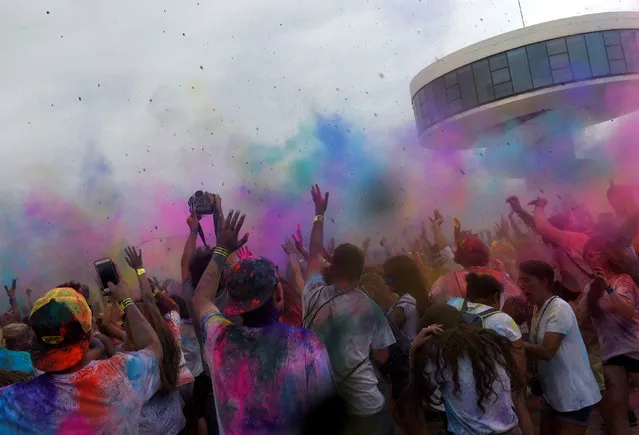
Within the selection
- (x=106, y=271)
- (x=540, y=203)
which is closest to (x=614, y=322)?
(x=540, y=203)

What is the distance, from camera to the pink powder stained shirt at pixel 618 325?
168 inches

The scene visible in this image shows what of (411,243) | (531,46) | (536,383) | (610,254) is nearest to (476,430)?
(536,383)

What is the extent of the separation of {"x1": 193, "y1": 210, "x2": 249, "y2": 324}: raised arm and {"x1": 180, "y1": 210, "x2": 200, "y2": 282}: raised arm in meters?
1.21

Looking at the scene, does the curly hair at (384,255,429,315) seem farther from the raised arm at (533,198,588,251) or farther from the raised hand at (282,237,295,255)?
the raised arm at (533,198,588,251)

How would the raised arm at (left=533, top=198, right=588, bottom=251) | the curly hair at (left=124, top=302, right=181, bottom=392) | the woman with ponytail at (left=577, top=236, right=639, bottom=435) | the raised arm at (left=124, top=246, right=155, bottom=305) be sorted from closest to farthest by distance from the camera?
1. the curly hair at (left=124, top=302, right=181, bottom=392)
2. the raised arm at (left=124, top=246, right=155, bottom=305)
3. the woman with ponytail at (left=577, top=236, right=639, bottom=435)
4. the raised arm at (left=533, top=198, right=588, bottom=251)

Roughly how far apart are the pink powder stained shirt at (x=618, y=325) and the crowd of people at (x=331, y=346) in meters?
0.01

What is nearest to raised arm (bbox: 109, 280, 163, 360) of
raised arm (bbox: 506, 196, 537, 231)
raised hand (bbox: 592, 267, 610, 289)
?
raised hand (bbox: 592, 267, 610, 289)

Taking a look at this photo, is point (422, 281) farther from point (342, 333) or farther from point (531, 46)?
point (531, 46)

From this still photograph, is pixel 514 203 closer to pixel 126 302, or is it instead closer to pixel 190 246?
pixel 190 246

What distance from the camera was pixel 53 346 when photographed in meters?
2.20

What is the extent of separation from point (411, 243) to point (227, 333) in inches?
348

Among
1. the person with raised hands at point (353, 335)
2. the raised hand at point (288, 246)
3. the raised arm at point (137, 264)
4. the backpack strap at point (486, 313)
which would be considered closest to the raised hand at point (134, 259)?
the raised arm at point (137, 264)

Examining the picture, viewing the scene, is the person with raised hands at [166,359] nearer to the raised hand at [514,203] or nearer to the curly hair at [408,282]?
the curly hair at [408,282]

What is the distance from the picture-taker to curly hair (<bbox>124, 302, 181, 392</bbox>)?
313 cm
